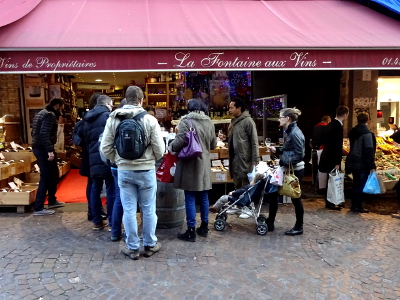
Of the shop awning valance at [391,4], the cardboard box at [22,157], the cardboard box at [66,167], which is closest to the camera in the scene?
the shop awning valance at [391,4]

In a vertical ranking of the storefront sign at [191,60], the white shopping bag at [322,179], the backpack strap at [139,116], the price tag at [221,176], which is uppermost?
the storefront sign at [191,60]

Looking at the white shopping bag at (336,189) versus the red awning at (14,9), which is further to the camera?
the white shopping bag at (336,189)

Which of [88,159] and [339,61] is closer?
[88,159]

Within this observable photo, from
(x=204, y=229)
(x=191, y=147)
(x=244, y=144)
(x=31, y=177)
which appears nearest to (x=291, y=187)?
(x=244, y=144)

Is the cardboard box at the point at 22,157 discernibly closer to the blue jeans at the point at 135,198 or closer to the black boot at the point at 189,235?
the blue jeans at the point at 135,198

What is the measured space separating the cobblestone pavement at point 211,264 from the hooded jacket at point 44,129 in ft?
3.97

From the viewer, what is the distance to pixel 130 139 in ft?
12.1

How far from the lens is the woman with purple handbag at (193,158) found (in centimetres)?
437

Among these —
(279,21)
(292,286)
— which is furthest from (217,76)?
(292,286)

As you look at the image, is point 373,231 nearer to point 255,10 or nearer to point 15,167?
point 255,10

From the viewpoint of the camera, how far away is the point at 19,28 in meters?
5.35

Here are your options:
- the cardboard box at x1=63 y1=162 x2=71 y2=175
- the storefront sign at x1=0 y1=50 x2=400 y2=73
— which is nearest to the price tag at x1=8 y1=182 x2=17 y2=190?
the cardboard box at x1=63 y1=162 x2=71 y2=175

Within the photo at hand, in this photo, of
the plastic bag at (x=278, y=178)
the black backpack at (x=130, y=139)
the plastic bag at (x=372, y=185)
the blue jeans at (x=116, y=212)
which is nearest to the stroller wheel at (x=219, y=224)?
the plastic bag at (x=278, y=178)

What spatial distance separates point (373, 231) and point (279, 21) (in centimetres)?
373
